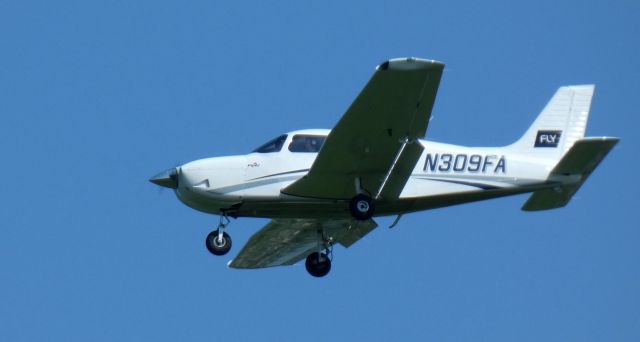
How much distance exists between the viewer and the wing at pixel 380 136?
20406 mm

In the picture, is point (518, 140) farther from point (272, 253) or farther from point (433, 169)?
point (272, 253)

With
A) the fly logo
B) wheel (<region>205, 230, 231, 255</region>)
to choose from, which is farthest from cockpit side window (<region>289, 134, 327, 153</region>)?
the fly logo

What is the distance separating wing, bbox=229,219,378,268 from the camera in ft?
84.8

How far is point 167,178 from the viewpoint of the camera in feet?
77.3

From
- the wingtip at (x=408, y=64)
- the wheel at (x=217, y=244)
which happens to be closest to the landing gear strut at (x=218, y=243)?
the wheel at (x=217, y=244)

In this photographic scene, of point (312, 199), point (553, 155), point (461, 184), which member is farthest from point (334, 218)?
point (553, 155)

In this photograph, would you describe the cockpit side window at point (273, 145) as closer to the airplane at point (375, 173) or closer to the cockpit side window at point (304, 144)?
the airplane at point (375, 173)

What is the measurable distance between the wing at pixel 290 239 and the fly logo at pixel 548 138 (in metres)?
4.02

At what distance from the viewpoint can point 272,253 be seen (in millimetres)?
27312

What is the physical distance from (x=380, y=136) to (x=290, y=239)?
5.30 meters

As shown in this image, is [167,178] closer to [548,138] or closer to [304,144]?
[304,144]

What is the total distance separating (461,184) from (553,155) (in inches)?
80.6

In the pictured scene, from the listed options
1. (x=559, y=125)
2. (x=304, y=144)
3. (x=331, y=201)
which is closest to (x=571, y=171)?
(x=559, y=125)

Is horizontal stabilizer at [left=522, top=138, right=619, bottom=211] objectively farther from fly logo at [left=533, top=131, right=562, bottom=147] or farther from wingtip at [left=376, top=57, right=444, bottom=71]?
wingtip at [left=376, top=57, right=444, bottom=71]
